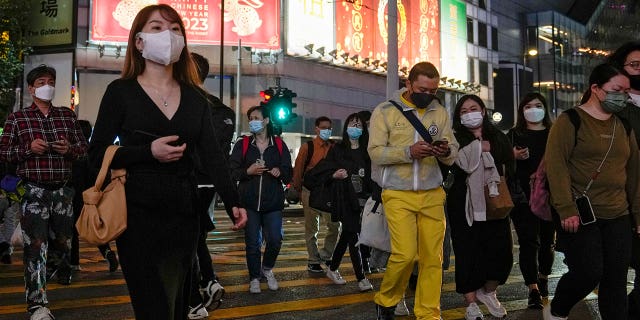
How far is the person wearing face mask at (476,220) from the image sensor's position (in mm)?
5852

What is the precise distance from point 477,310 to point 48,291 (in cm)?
425

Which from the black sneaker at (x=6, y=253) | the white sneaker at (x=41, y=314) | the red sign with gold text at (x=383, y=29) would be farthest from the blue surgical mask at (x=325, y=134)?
the red sign with gold text at (x=383, y=29)

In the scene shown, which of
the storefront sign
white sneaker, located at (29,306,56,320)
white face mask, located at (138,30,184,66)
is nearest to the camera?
white face mask, located at (138,30,184,66)

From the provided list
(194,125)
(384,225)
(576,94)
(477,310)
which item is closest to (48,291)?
(384,225)

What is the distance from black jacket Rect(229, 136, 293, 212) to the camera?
7363mm

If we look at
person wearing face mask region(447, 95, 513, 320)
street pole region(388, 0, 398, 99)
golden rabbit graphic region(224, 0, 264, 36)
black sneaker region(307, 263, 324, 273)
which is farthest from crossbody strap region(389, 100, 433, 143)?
golden rabbit graphic region(224, 0, 264, 36)

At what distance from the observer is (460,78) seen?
55.0m

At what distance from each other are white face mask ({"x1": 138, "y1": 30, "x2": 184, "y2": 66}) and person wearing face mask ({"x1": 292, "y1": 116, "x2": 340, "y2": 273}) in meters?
5.23

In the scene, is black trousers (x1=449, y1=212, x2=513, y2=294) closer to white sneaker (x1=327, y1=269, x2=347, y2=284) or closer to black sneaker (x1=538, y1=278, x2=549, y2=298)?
black sneaker (x1=538, y1=278, x2=549, y2=298)

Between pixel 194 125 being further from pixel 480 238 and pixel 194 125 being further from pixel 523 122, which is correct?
pixel 523 122

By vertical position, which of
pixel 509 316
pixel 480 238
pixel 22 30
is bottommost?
pixel 509 316

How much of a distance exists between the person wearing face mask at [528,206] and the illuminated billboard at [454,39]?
4646 centimetres

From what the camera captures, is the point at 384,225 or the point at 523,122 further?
the point at 523,122

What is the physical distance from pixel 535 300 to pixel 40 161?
447 cm
